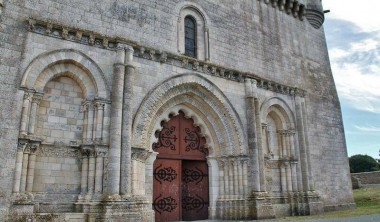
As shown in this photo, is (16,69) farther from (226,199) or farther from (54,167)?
(226,199)

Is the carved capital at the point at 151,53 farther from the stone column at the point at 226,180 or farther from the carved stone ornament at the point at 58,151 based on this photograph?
the stone column at the point at 226,180

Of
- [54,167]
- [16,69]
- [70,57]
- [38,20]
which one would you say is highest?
[38,20]

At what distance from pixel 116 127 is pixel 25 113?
219 centimetres

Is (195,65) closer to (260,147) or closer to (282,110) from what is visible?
(260,147)

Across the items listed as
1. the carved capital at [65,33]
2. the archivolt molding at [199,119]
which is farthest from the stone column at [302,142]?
the carved capital at [65,33]

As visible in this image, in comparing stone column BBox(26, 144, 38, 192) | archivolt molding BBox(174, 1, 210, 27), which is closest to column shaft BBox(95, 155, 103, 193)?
stone column BBox(26, 144, 38, 192)

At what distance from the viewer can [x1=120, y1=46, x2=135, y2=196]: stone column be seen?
8984 millimetres

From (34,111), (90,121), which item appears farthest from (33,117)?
(90,121)

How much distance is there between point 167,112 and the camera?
1134cm

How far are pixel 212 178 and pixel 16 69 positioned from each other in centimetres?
701

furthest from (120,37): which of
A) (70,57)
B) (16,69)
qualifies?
(16,69)

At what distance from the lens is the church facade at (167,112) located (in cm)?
850

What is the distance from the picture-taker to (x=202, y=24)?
41.4ft

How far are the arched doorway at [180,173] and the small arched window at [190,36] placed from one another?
7.18 feet
